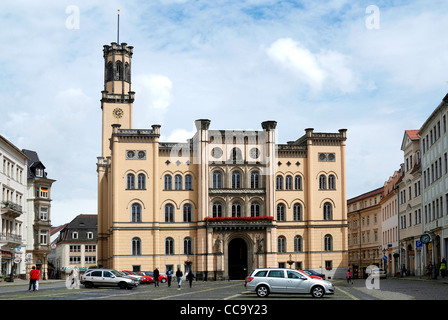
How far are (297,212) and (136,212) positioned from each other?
804 inches

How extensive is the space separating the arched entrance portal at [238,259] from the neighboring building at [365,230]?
23.0 meters

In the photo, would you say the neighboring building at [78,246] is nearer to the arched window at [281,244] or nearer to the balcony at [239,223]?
the balcony at [239,223]

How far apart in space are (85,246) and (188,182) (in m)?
60.7

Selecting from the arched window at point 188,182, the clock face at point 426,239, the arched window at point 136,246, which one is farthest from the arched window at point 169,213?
the clock face at point 426,239

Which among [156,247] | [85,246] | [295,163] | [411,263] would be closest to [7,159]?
[156,247]

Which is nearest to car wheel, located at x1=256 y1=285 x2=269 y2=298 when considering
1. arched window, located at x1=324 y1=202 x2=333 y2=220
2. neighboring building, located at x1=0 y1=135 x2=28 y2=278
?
neighboring building, located at x1=0 y1=135 x2=28 y2=278

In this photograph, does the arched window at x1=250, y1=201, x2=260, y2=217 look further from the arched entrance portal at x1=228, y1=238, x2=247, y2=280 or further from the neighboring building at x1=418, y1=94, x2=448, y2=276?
the neighboring building at x1=418, y1=94, x2=448, y2=276

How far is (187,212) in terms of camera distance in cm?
8756

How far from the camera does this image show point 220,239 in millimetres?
86062

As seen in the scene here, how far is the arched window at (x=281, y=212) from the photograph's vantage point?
89062 mm

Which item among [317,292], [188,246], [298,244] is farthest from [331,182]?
[317,292]

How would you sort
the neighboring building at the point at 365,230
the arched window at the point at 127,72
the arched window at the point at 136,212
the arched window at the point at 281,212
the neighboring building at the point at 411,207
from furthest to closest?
the arched window at the point at 127,72 < the neighboring building at the point at 365,230 < the arched window at the point at 281,212 < the arched window at the point at 136,212 < the neighboring building at the point at 411,207
